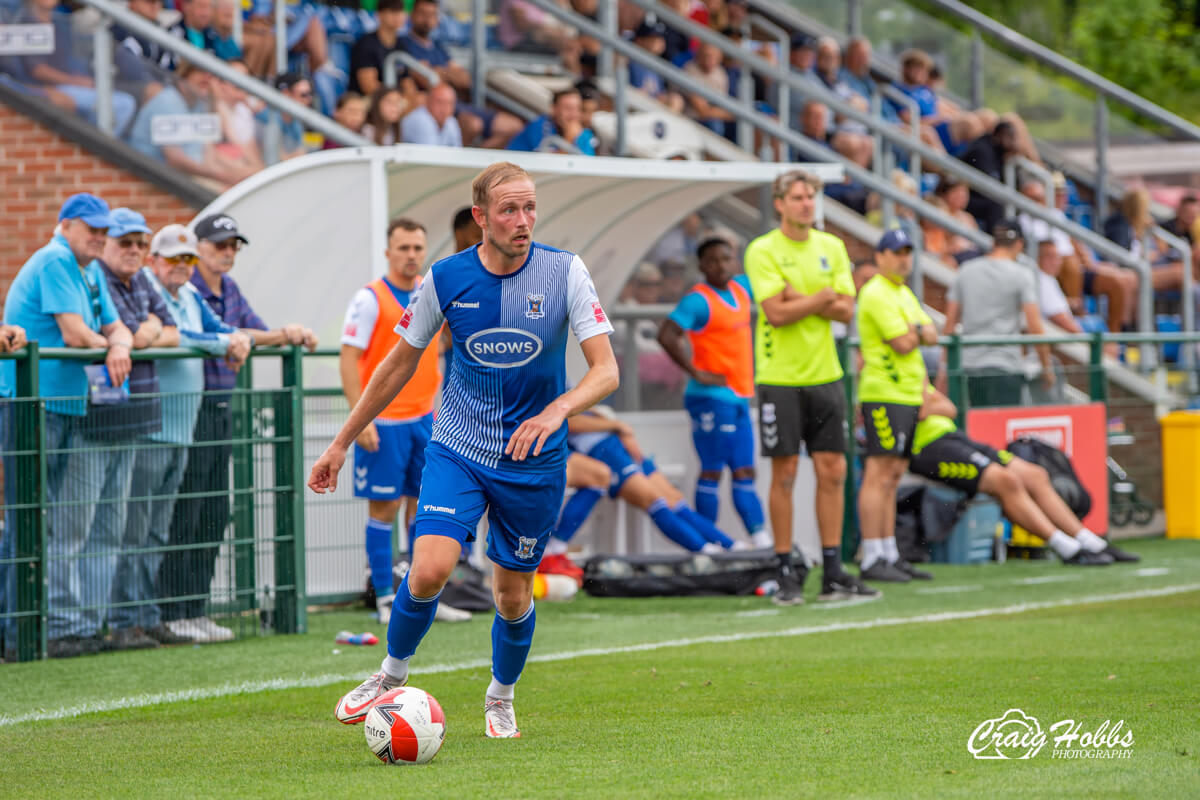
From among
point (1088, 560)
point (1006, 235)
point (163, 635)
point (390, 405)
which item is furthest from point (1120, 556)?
point (163, 635)

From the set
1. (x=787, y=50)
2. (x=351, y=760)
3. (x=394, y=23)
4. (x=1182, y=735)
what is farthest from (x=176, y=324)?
(x=787, y=50)

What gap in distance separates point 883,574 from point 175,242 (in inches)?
206

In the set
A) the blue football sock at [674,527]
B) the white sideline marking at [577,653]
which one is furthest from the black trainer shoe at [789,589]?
the blue football sock at [674,527]

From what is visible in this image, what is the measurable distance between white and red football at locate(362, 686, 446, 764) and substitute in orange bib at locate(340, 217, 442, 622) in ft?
12.2

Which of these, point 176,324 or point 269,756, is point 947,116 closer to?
point 176,324

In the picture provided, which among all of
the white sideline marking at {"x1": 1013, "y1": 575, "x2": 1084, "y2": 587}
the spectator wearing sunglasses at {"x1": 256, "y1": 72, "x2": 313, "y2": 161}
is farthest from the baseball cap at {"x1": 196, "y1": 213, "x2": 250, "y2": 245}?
the white sideline marking at {"x1": 1013, "y1": 575, "x2": 1084, "y2": 587}

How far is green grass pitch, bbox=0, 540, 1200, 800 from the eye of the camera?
507 cm

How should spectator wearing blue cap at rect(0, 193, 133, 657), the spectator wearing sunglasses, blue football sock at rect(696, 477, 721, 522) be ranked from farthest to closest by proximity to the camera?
blue football sock at rect(696, 477, 721, 522) < the spectator wearing sunglasses < spectator wearing blue cap at rect(0, 193, 133, 657)

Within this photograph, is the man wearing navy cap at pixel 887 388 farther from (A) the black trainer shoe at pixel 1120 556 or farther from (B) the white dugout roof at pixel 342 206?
(A) the black trainer shoe at pixel 1120 556

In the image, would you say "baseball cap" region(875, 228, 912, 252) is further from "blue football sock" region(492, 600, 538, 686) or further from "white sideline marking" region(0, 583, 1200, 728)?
"blue football sock" region(492, 600, 538, 686)

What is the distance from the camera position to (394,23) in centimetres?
1517

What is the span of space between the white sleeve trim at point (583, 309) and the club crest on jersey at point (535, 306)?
0.29 feet

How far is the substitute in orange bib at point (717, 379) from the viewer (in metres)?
12.2

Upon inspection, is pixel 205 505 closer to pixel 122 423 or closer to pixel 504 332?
pixel 122 423
